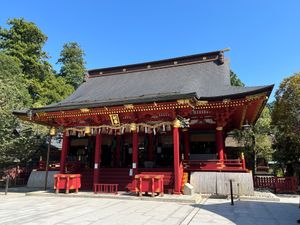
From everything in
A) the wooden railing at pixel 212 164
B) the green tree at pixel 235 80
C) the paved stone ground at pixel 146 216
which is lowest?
the paved stone ground at pixel 146 216

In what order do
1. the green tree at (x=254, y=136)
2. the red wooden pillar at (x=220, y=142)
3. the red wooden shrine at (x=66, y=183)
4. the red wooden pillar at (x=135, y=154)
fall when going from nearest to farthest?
the red wooden shrine at (x=66, y=183)
the red wooden pillar at (x=135, y=154)
the red wooden pillar at (x=220, y=142)
the green tree at (x=254, y=136)

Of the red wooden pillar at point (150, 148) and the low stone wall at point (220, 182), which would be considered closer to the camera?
the low stone wall at point (220, 182)

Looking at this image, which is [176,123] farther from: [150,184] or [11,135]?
[11,135]

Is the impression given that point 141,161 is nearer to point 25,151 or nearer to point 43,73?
point 25,151

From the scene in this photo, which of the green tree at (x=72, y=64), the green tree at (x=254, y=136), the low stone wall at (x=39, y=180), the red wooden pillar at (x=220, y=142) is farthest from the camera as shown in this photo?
the green tree at (x=72, y=64)

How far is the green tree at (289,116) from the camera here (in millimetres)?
15484

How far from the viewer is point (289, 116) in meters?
15.8

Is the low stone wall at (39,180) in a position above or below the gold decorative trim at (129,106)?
below

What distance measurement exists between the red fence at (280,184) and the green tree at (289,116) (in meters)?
2.86

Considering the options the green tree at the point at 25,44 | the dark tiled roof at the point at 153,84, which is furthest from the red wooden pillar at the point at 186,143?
the green tree at the point at 25,44

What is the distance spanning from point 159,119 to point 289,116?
8.95 m

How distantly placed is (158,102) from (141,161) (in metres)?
7.00

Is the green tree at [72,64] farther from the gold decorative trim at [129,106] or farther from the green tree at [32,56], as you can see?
the gold decorative trim at [129,106]

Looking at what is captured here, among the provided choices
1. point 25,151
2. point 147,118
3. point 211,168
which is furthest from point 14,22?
point 211,168
